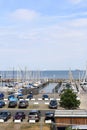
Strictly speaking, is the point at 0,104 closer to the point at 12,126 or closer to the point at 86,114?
the point at 12,126

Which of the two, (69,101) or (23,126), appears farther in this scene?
(69,101)

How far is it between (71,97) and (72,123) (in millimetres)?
13413

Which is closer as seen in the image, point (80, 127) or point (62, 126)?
point (80, 127)

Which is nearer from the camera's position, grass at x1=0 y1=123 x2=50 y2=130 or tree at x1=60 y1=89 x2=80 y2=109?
grass at x1=0 y1=123 x2=50 y2=130

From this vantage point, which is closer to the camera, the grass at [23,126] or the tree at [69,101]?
the grass at [23,126]

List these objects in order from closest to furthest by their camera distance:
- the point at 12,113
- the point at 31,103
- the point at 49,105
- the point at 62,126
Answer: the point at 62,126 → the point at 12,113 → the point at 49,105 → the point at 31,103

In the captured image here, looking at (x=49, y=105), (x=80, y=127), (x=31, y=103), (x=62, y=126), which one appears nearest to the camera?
(x=80, y=127)

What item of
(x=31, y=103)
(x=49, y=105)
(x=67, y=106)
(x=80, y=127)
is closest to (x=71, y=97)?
(x=67, y=106)

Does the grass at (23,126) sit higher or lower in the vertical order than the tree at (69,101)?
lower

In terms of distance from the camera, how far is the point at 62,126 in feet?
139

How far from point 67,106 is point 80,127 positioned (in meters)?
18.0

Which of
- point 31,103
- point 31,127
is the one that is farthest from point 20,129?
point 31,103

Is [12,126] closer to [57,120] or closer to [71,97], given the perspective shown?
[57,120]

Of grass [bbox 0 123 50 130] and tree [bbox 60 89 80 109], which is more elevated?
tree [bbox 60 89 80 109]
